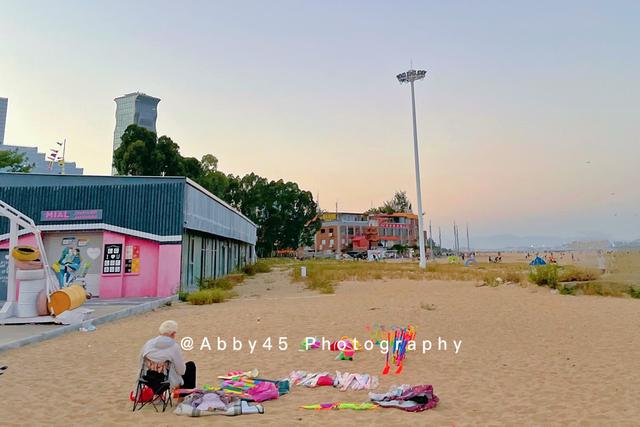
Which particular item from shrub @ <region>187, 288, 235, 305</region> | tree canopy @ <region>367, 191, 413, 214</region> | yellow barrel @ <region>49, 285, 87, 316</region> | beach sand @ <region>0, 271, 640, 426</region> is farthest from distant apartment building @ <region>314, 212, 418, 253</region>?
yellow barrel @ <region>49, 285, 87, 316</region>

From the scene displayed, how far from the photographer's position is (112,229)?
1669 cm

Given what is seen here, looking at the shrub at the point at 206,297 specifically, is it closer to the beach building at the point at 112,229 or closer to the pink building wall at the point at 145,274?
the pink building wall at the point at 145,274

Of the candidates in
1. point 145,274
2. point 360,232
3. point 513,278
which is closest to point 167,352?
point 145,274

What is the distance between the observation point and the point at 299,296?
58.6 ft

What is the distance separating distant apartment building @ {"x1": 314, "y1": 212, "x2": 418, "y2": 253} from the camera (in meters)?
97.1

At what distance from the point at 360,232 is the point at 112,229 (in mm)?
83938

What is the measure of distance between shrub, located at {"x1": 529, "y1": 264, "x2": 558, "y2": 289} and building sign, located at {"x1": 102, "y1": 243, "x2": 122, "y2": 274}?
61.2ft

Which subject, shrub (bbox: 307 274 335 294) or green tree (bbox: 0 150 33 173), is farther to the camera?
green tree (bbox: 0 150 33 173)

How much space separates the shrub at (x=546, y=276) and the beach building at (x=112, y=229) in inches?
642

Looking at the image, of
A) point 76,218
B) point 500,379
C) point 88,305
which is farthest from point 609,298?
point 76,218

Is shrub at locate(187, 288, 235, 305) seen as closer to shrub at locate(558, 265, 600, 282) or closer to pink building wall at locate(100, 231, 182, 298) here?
pink building wall at locate(100, 231, 182, 298)

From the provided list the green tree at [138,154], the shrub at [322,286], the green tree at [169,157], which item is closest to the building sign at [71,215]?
the shrub at [322,286]

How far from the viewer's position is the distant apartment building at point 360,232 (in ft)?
318

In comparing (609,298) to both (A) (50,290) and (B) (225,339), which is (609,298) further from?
(A) (50,290)
